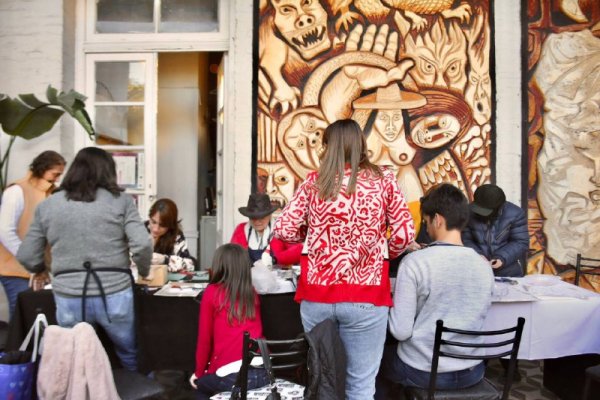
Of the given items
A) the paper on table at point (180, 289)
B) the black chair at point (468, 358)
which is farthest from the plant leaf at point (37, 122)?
the black chair at point (468, 358)

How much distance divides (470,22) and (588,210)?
7.31 ft

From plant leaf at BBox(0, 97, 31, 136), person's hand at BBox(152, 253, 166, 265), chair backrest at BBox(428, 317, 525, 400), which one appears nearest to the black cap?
chair backrest at BBox(428, 317, 525, 400)

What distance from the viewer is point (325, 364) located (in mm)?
2156

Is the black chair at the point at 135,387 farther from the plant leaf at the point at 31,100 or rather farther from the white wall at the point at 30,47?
the white wall at the point at 30,47

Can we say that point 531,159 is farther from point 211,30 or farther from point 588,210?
point 211,30

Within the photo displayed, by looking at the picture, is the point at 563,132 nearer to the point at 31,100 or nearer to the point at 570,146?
the point at 570,146

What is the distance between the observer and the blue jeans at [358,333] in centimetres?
239

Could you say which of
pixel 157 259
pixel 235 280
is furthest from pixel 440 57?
pixel 235 280

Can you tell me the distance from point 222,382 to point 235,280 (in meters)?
0.49

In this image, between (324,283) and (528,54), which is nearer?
(324,283)

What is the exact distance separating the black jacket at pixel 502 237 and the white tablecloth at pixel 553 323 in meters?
0.76

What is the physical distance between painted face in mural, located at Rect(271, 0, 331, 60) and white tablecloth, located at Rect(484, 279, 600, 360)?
3354 mm

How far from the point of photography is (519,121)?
5.54 m

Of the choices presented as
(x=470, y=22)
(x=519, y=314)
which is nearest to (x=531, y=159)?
(x=470, y=22)
